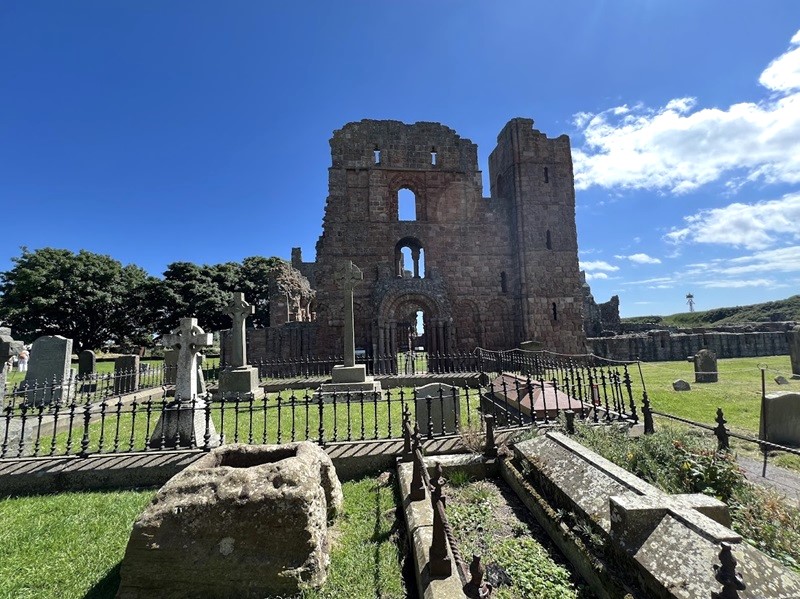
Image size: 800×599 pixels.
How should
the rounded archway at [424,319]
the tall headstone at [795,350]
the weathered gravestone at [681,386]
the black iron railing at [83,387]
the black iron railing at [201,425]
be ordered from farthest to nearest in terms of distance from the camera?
the rounded archway at [424,319], the tall headstone at [795,350], the weathered gravestone at [681,386], the black iron railing at [83,387], the black iron railing at [201,425]

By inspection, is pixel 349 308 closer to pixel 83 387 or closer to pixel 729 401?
pixel 83 387

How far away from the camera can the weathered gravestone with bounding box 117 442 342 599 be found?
9.67 feet

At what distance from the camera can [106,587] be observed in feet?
10.5

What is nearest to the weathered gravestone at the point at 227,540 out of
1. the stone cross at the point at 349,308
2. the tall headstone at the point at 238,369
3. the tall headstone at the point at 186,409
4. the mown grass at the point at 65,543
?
the mown grass at the point at 65,543

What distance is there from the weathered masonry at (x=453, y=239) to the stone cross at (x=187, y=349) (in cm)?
1239

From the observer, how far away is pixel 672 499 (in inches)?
104

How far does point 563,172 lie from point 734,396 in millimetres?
14718

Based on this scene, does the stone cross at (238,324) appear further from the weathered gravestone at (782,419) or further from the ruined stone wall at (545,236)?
the ruined stone wall at (545,236)

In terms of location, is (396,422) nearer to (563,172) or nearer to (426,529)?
(426,529)

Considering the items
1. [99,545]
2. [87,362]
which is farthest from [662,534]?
[87,362]

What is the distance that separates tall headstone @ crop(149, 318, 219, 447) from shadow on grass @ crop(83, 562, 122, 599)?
2598mm

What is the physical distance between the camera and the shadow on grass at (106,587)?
3107mm

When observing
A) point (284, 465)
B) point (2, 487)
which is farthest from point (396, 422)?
point (2, 487)

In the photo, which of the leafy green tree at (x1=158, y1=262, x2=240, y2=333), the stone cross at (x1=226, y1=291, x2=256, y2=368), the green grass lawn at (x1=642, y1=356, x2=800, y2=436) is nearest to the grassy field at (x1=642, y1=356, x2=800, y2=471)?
the green grass lawn at (x1=642, y1=356, x2=800, y2=436)
